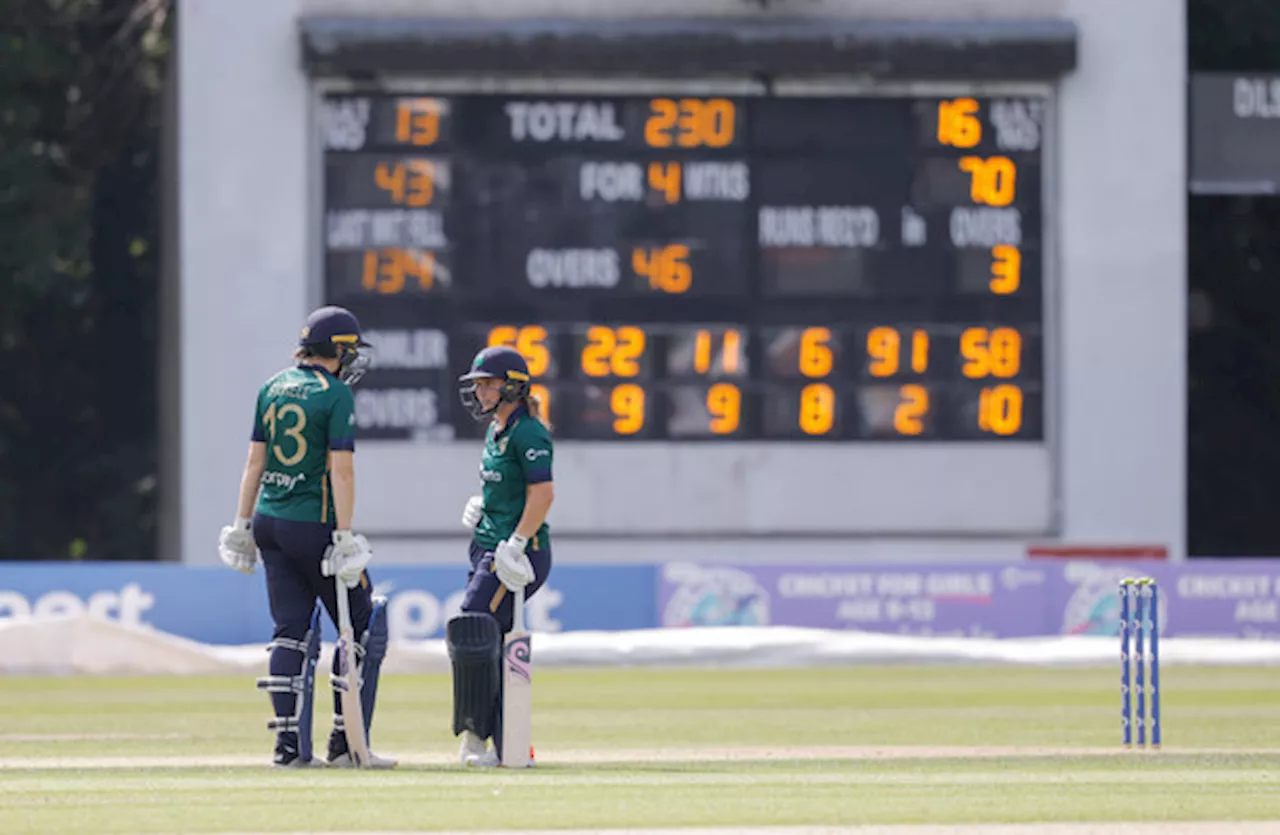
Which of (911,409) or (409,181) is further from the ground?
(409,181)

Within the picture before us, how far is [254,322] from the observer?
23.2 meters

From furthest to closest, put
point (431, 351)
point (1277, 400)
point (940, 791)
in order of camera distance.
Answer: point (1277, 400) < point (431, 351) < point (940, 791)

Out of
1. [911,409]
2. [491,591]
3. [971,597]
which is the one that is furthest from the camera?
[911,409]

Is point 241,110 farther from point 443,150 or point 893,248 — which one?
point 893,248

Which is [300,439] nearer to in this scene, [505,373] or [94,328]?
[505,373]

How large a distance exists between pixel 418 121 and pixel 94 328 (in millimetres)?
14242

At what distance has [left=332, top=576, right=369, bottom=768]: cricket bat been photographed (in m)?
10.7

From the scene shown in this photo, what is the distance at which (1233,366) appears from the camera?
106 feet

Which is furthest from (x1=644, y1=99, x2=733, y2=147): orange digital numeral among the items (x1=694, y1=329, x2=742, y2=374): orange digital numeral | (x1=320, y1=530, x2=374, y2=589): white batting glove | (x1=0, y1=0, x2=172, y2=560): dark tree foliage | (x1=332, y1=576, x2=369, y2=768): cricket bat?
(x1=320, y1=530, x2=374, y2=589): white batting glove

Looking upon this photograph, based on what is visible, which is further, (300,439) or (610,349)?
(610,349)

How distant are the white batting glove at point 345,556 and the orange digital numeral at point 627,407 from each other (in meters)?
12.2

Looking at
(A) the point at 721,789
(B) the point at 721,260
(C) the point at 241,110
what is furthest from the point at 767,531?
(A) the point at 721,789

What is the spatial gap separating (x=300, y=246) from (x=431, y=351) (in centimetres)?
149

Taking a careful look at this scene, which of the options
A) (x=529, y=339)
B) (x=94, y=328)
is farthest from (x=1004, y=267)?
(x=94, y=328)
